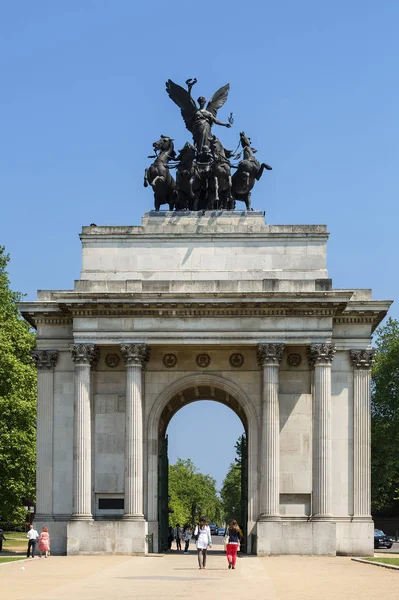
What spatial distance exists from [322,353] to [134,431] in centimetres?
929

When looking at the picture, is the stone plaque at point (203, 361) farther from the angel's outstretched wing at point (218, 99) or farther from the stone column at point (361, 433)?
the angel's outstretched wing at point (218, 99)

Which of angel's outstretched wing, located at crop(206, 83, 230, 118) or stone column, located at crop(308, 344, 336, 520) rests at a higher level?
angel's outstretched wing, located at crop(206, 83, 230, 118)

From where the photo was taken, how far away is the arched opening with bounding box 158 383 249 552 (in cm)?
6034

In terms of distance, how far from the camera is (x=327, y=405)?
5722 centimetres

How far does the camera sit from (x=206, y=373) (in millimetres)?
59625

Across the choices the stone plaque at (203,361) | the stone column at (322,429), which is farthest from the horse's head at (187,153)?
the stone column at (322,429)

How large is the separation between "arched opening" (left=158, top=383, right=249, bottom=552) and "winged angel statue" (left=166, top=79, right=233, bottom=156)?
471 inches

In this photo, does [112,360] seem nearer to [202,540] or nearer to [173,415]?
[173,415]

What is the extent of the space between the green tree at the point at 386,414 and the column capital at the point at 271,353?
95.4 feet

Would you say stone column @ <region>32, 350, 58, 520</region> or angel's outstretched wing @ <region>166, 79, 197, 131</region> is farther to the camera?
angel's outstretched wing @ <region>166, 79, 197, 131</region>

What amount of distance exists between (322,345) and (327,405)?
278cm

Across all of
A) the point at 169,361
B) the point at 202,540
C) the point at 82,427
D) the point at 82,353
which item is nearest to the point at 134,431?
the point at 82,427

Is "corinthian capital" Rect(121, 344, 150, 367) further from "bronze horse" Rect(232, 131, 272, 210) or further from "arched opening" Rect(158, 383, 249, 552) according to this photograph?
"bronze horse" Rect(232, 131, 272, 210)

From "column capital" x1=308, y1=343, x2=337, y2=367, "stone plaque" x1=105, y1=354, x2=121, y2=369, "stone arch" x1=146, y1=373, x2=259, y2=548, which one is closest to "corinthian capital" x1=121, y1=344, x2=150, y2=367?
"stone plaque" x1=105, y1=354, x2=121, y2=369
